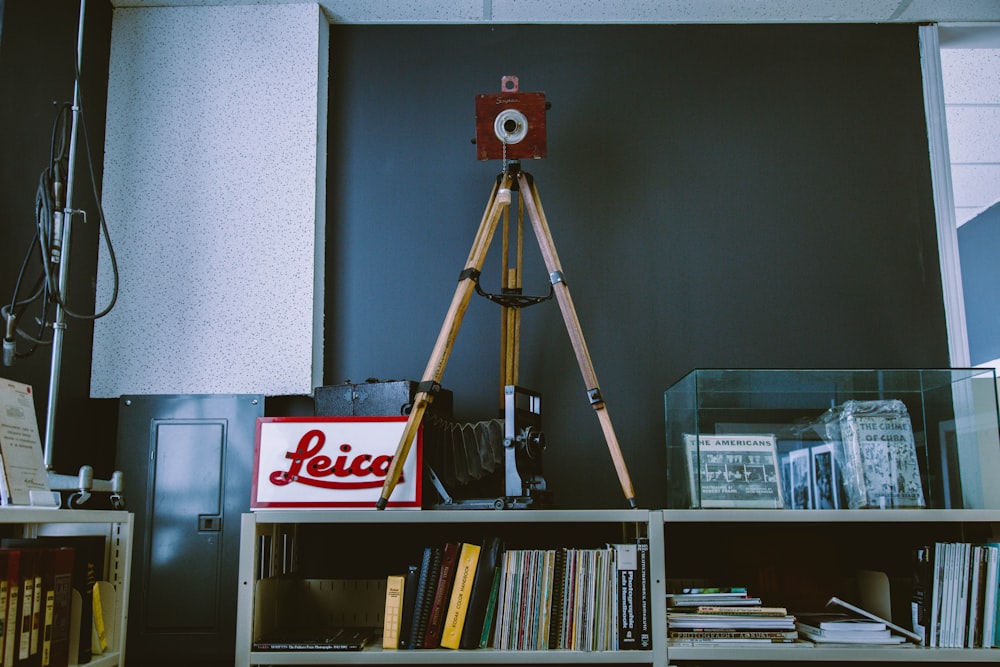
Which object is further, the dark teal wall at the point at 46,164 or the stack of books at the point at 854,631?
the dark teal wall at the point at 46,164

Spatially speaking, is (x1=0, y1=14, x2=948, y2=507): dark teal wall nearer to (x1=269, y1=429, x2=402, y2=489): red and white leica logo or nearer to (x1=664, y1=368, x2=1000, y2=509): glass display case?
(x1=664, y1=368, x2=1000, y2=509): glass display case

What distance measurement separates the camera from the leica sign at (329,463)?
7.30 feet

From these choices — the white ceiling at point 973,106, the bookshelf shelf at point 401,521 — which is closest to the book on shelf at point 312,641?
the bookshelf shelf at point 401,521

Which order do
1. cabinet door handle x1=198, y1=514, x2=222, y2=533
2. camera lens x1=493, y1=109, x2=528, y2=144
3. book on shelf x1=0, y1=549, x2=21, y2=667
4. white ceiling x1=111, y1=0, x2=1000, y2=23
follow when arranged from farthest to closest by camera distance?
1. white ceiling x1=111, y1=0, x2=1000, y2=23
2. cabinet door handle x1=198, y1=514, x2=222, y2=533
3. camera lens x1=493, y1=109, x2=528, y2=144
4. book on shelf x1=0, y1=549, x2=21, y2=667

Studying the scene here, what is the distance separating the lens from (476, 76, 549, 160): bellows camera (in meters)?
2.43

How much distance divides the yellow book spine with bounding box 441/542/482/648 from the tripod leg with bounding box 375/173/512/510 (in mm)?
254

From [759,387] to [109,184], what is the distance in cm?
209

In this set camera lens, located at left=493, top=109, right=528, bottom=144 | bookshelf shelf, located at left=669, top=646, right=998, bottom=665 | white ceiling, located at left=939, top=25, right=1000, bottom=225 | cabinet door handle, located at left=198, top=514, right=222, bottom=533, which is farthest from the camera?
white ceiling, located at left=939, top=25, right=1000, bottom=225

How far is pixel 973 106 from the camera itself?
11.3 ft

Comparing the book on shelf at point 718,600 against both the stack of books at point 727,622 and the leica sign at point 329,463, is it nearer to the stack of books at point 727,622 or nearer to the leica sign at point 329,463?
the stack of books at point 727,622

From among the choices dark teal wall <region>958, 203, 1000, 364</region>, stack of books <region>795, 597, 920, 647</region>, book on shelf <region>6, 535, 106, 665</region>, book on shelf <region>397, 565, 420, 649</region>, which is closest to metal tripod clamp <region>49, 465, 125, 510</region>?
book on shelf <region>6, 535, 106, 665</region>

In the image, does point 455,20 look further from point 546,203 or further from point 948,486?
point 948,486

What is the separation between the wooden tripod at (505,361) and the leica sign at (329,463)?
63mm

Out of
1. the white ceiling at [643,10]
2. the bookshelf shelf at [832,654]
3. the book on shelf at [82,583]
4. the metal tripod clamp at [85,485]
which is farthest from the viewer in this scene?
the white ceiling at [643,10]
